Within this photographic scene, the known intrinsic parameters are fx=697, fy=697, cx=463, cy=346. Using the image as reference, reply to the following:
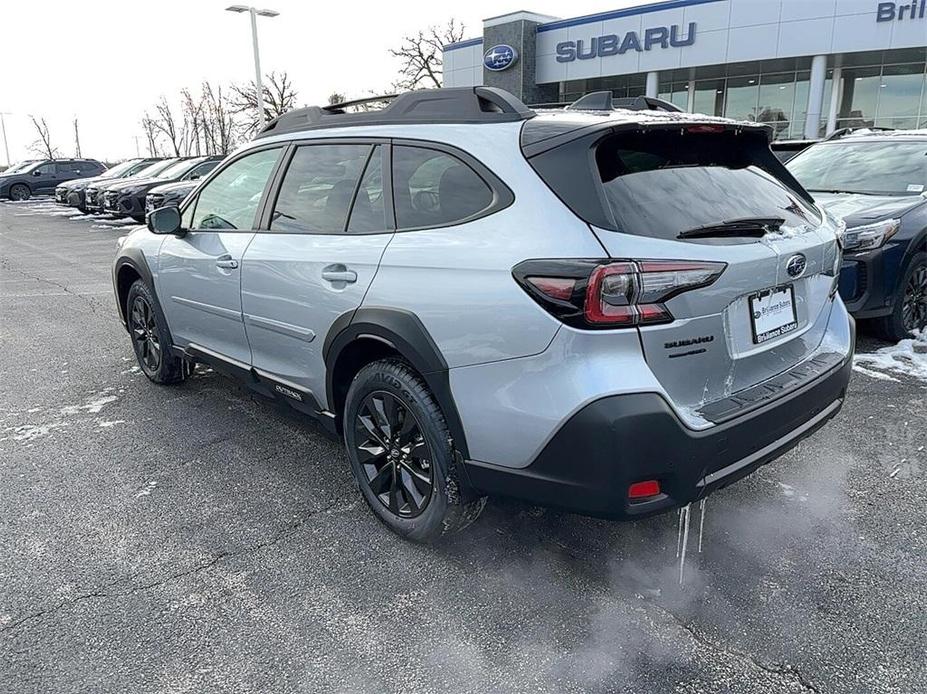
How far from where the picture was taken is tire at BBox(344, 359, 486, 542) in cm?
263

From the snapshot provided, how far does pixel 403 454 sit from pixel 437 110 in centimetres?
140

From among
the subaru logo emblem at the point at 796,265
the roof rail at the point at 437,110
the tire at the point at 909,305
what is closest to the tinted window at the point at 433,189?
the roof rail at the point at 437,110

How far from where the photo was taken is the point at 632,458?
2160mm

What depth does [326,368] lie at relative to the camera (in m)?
3.09

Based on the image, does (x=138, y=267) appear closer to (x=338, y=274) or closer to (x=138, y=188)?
(x=338, y=274)

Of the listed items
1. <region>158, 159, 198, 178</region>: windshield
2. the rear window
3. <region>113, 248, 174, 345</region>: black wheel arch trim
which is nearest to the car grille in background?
<region>158, 159, 198, 178</region>: windshield

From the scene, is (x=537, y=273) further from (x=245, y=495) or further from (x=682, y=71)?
(x=682, y=71)

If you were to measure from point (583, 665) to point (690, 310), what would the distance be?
1192 mm

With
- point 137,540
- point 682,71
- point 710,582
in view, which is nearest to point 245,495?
point 137,540

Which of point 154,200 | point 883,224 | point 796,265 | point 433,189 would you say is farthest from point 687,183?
point 154,200

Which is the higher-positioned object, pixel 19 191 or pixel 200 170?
pixel 200 170

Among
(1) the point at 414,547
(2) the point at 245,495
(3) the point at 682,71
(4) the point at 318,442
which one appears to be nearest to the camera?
(1) the point at 414,547

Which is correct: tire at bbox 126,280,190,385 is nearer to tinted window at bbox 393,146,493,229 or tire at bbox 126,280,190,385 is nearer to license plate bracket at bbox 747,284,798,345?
tinted window at bbox 393,146,493,229

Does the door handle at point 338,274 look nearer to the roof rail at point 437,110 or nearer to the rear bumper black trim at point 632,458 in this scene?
the roof rail at point 437,110
